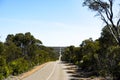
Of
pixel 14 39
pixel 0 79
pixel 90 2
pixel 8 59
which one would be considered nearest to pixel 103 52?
pixel 90 2

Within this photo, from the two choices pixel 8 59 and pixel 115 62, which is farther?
pixel 8 59

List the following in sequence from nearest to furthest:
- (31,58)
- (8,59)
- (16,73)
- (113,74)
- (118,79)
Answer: (118,79)
(113,74)
(16,73)
(8,59)
(31,58)

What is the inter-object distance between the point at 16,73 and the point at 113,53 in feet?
55.3

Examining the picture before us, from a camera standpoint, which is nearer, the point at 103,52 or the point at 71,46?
the point at 103,52

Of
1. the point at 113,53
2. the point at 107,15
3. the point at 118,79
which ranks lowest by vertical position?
the point at 118,79

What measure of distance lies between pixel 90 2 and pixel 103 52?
11.9 m

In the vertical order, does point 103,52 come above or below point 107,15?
below

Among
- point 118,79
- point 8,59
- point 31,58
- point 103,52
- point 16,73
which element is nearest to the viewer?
point 118,79

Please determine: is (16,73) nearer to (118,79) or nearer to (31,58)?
(118,79)

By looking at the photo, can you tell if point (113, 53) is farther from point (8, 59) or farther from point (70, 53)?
point (70, 53)

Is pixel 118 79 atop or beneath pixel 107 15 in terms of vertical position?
beneath

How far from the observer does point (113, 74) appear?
1147 inches

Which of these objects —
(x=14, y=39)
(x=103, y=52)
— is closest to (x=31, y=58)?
(x=14, y=39)

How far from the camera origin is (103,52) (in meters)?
39.0
